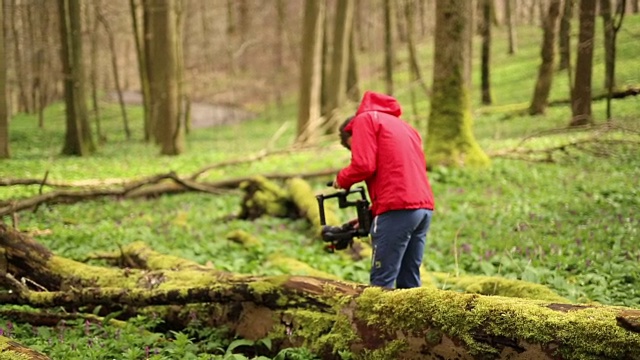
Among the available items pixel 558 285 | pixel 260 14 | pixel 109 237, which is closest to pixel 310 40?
pixel 109 237

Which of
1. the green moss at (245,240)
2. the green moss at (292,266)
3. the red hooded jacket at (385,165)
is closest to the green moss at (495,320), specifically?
the red hooded jacket at (385,165)

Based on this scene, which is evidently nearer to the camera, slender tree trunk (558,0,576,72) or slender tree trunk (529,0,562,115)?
slender tree trunk (558,0,576,72)

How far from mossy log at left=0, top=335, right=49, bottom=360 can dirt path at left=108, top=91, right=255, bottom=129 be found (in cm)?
3444

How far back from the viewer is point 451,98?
482 inches

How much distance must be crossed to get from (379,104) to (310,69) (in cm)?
1522

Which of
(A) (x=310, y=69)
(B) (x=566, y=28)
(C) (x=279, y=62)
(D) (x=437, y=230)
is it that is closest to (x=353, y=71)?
(A) (x=310, y=69)

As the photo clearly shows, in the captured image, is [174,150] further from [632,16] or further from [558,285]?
[632,16]

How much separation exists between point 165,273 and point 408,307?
251cm

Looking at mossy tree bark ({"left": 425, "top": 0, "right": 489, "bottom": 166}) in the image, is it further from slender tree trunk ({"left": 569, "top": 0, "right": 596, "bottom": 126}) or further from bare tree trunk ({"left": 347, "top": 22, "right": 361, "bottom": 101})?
bare tree trunk ({"left": 347, "top": 22, "right": 361, "bottom": 101})

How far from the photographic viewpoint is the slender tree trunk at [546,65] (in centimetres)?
2038

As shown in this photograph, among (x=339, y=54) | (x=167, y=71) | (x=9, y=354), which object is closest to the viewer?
(x=9, y=354)

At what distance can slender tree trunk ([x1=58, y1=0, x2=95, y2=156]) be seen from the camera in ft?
59.0

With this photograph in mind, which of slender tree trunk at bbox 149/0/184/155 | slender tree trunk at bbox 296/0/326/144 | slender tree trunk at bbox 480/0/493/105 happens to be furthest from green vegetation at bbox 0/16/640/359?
slender tree trunk at bbox 480/0/493/105

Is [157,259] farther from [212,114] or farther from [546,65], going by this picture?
[212,114]
